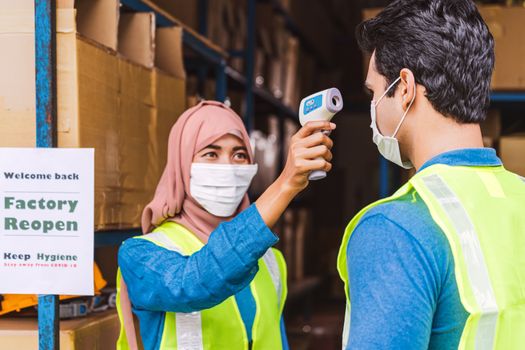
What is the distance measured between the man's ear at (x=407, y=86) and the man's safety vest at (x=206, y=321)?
92 centimetres

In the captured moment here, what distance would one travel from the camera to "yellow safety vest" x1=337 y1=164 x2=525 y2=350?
3.97 feet

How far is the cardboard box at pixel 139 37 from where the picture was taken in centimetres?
264

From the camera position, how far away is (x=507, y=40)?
134 inches

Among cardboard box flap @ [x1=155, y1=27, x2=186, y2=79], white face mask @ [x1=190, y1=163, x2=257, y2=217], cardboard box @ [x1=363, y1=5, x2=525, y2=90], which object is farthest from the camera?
cardboard box @ [x1=363, y1=5, x2=525, y2=90]

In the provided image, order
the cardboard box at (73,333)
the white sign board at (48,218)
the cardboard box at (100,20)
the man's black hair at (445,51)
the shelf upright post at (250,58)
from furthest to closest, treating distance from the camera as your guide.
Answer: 1. the shelf upright post at (250,58)
2. the cardboard box at (100,20)
3. the cardboard box at (73,333)
4. the white sign board at (48,218)
5. the man's black hair at (445,51)

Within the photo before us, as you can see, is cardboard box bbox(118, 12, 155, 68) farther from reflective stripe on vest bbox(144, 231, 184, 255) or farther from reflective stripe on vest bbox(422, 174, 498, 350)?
reflective stripe on vest bbox(422, 174, 498, 350)

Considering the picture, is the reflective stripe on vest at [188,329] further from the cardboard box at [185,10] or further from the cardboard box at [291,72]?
the cardboard box at [291,72]

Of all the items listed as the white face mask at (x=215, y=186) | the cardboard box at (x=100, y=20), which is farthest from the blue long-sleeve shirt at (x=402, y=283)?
the cardboard box at (x=100, y=20)

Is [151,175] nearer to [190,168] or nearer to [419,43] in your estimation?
[190,168]

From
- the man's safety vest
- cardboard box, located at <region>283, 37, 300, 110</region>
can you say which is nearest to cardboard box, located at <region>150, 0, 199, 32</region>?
cardboard box, located at <region>283, 37, 300, 110</region>

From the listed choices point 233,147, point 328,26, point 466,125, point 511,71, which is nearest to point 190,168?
point 233,147

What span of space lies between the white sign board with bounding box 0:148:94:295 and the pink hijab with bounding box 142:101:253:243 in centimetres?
30

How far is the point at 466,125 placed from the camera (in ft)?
4.48

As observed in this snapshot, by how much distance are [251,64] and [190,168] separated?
2896 mm
